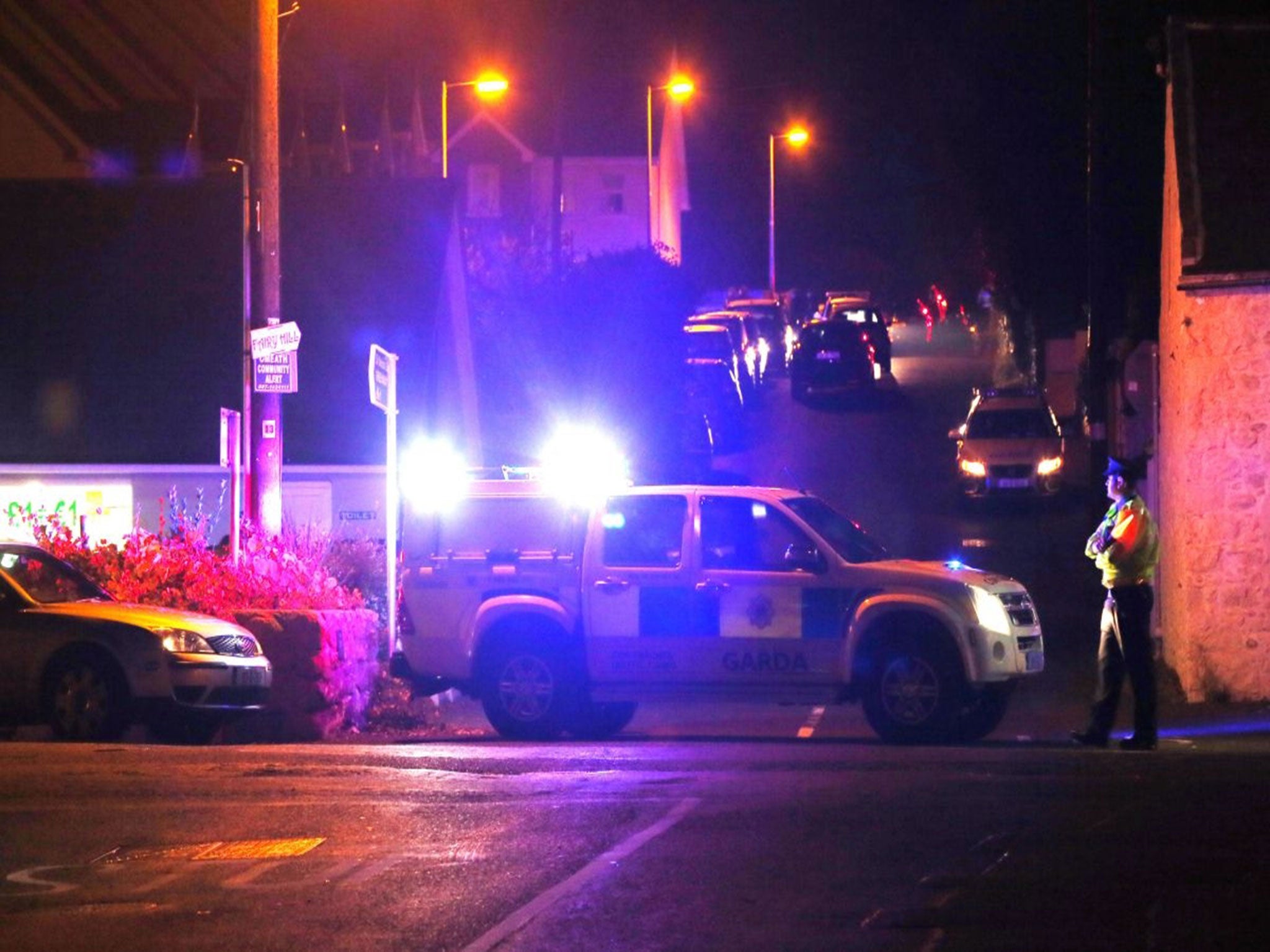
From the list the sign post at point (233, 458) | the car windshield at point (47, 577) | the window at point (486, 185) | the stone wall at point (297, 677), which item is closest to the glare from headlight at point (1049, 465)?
the sign post at point (233, 458)

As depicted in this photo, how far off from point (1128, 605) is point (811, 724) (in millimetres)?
4363

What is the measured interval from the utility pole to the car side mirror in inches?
204

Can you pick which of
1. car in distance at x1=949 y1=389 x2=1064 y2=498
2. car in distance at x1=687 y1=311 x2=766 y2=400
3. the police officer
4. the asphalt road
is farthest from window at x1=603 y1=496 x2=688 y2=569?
car in distance at x1=687 y1=311 x2=766 y2=400

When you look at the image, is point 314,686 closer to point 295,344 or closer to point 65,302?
point 295,344

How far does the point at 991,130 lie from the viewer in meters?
37.0

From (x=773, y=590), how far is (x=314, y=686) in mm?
3970

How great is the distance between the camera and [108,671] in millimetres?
13867

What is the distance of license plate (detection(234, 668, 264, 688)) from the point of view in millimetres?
14078

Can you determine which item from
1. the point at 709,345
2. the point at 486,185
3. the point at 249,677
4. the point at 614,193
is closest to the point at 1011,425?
the point at 709,345

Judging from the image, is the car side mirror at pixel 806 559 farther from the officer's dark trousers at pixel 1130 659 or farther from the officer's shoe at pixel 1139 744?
the officer's shoe at pixel 1139 744

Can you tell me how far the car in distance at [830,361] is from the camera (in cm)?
4319

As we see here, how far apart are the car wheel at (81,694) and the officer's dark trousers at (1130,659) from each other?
7.17 meters

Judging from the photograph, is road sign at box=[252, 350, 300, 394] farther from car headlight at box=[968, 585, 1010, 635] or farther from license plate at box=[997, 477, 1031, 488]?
license plate at box=[997, 477, 1031, 488]

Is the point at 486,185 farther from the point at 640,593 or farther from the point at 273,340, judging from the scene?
the point at 640,593
